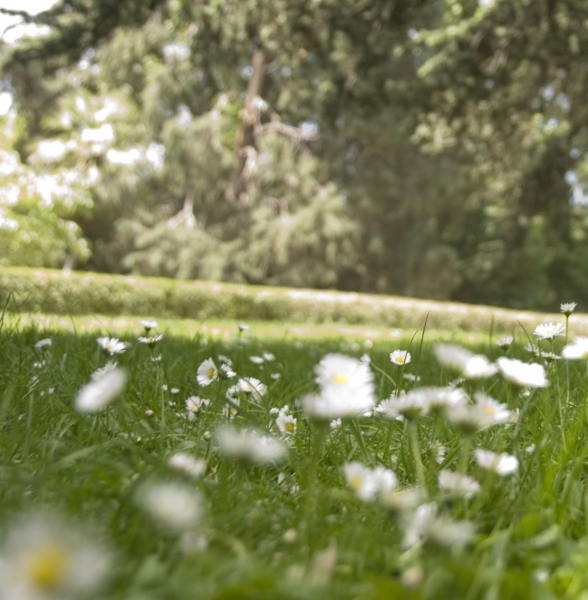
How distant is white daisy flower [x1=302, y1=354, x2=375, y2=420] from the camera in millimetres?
712

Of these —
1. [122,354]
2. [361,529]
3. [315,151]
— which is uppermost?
[361,529]

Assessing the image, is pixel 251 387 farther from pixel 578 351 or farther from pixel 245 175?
pixel 245 175

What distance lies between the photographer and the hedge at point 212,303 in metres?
9.11

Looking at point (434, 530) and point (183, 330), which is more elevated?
point (434, 530)

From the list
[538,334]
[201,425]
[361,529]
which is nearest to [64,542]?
[361,529]

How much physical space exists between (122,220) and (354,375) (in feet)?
64.8

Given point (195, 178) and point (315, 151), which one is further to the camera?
point (315, 151)

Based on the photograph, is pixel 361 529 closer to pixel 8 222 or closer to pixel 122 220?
pixel 8 222

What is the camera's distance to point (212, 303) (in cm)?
1160

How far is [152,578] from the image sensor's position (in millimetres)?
620

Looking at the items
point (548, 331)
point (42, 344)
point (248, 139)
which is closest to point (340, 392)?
point (548, 331)

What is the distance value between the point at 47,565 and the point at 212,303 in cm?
1124

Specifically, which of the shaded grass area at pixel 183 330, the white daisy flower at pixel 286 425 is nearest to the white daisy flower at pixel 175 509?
the white daisy flower at pixel 286 425

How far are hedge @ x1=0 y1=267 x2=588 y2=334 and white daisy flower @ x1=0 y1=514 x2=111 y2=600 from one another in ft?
23.8
